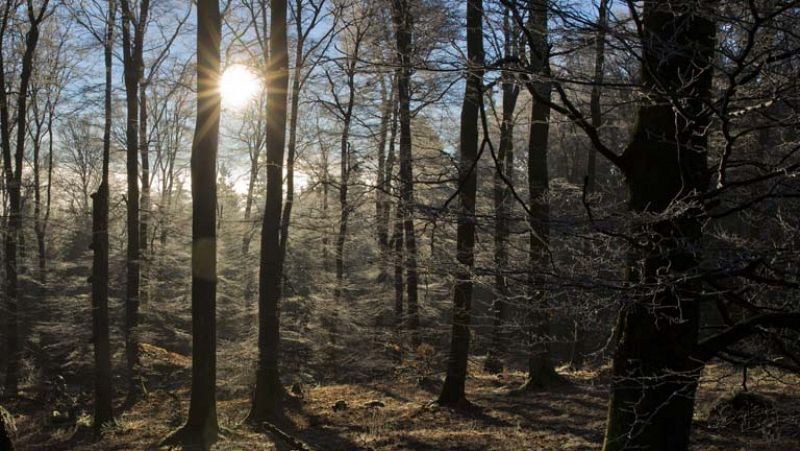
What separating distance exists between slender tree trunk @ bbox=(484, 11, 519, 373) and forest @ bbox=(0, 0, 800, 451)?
2.3 inches

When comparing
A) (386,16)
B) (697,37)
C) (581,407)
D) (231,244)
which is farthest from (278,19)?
(231,244)

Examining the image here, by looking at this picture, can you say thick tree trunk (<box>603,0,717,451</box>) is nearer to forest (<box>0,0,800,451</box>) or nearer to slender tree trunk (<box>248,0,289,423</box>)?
forest (<box>0,0,800,451</box>)

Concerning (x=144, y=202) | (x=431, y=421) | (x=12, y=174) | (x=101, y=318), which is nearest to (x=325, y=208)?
(x=101, y=318)

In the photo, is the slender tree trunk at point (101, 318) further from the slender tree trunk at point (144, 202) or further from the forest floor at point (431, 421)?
the slender tree trunk at point (144, 202)

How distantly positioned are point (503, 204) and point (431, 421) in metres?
6.22

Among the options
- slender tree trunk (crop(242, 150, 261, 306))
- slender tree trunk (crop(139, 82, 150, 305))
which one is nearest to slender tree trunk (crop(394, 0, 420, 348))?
slender tree trunk (crop(242, 150, 261, 306))

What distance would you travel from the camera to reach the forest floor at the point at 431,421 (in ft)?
24.5

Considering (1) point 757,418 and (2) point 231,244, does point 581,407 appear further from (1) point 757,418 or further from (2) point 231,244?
(2) point 231,244

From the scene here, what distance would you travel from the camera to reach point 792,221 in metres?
3.27

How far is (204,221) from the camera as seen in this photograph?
9641mm

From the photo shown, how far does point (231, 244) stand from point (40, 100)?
975 centimetres

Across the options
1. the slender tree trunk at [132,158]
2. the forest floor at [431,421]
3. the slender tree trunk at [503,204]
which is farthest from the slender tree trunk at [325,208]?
the slender tree trunk at [132,158]

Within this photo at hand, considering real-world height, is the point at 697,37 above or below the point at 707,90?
above

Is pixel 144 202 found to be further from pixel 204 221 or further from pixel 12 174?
pixel 204 221
